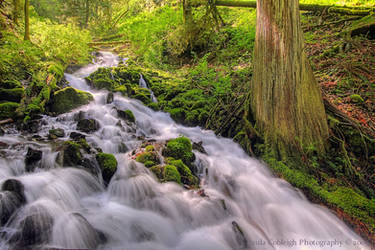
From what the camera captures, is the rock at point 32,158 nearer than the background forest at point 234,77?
Yes

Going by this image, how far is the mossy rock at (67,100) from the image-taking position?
666 centimetres

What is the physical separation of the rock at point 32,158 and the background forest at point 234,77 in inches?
78.8

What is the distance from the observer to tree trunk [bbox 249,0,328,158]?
4.37m

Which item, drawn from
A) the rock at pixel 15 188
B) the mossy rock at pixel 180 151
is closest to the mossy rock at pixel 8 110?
the rock at pixel 15 188

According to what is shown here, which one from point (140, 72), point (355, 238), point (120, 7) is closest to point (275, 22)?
point (355, 238)

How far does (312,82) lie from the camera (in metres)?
4.64

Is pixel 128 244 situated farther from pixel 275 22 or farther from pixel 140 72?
pixel 140 72

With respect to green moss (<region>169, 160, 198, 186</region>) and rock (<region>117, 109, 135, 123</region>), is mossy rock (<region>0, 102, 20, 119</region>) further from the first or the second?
green moss (<region>169, 160, 198, 186</region>)

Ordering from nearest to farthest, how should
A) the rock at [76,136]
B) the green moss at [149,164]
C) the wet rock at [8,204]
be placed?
1. the wet rock at [8,204]
2. the green moss at [149,164]
3. the rock at [76,136]

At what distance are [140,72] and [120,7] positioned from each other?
10510 millimetres

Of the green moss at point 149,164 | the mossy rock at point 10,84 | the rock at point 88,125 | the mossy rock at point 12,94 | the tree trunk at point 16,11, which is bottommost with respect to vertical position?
the green moss at point 149,164

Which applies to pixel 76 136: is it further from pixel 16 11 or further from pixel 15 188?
pixel 16 11

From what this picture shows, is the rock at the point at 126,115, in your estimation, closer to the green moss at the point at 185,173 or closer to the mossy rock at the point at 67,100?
the mossy rock at the point at 67,100

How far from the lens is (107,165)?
437 cm
